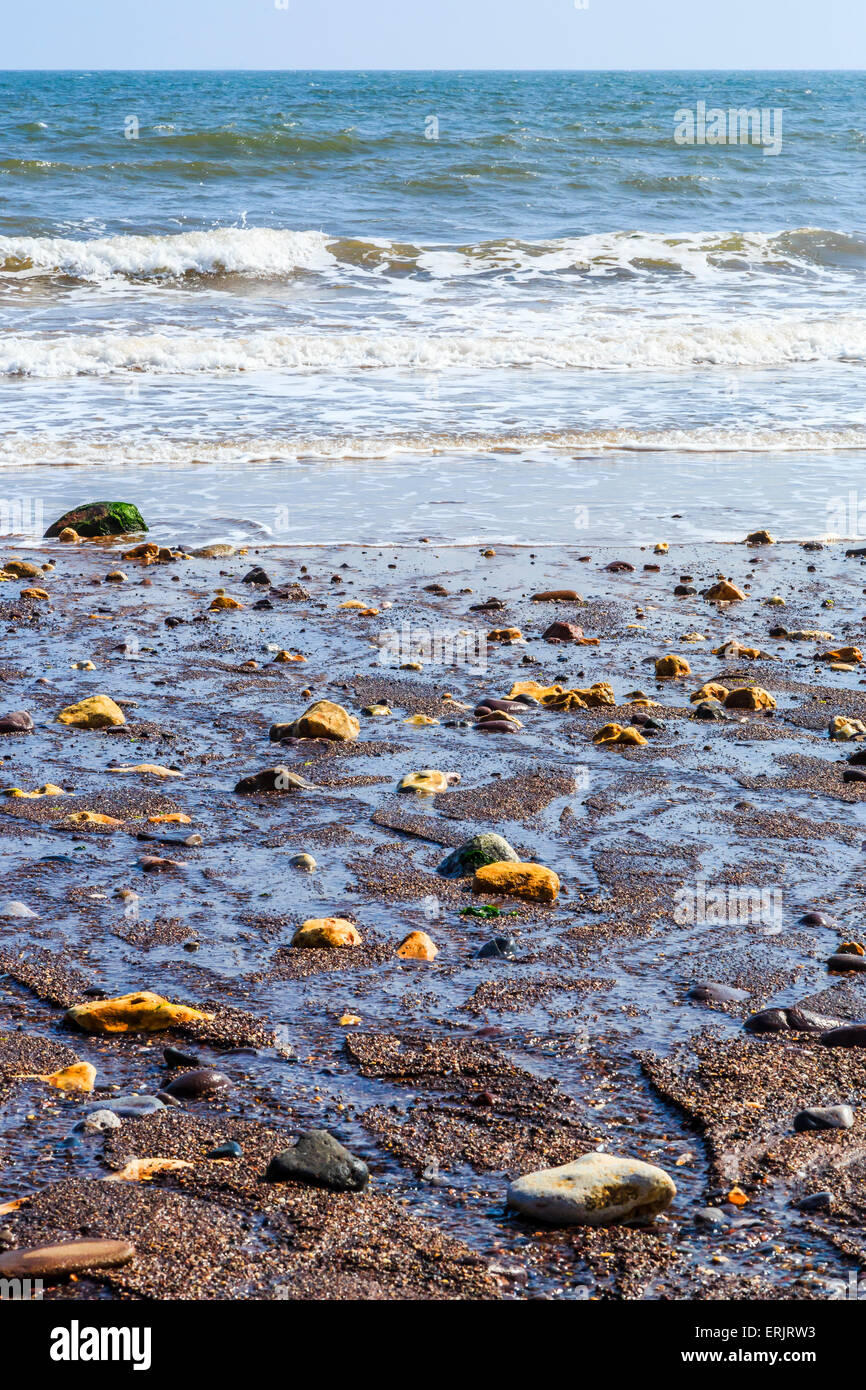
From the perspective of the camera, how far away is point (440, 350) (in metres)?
14.5

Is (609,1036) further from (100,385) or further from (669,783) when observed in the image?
(100,385)

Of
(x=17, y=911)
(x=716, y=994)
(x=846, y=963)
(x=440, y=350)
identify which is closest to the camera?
(x=716, y=994)

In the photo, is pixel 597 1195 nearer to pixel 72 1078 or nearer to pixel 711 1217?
pixel 711 1217

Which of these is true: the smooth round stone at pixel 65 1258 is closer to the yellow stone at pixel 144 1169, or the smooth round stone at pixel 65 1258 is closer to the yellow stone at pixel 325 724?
the yellow stone at pixel 144 1169

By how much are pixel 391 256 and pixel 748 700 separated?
1704 centimetres

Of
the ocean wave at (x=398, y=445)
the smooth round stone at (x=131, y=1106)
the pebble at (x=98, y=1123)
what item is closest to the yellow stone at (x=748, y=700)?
the smooth round stone at (x=131, y=1106)

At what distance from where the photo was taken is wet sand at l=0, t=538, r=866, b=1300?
2.23 metres

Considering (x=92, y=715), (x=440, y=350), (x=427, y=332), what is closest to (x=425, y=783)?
(x=92, y=715)

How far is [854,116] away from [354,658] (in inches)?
1951

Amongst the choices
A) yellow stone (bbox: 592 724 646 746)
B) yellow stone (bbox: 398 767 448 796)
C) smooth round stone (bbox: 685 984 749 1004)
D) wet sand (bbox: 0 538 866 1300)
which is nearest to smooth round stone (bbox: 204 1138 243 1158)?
wet sand (bbox: 0 538 866 1300)

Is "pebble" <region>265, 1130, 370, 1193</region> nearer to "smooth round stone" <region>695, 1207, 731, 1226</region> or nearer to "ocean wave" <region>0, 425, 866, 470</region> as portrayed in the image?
"smooth round stone" <region>695, 1207, 731, 1226</region>

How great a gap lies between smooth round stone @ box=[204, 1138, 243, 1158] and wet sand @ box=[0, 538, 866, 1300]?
0.06 feet

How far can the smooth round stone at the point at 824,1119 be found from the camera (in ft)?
8.37

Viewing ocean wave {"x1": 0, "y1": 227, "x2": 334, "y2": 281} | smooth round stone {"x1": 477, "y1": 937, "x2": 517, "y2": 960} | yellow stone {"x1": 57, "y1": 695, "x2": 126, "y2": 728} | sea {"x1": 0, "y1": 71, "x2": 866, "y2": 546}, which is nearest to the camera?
smooth round stone {"x1": 477, "y1": 937, "x2": 517, "y2": 960}
